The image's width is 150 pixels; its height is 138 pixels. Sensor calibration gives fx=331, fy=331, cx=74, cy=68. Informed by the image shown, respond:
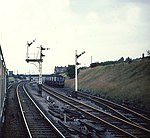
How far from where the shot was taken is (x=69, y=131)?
54.1 ft

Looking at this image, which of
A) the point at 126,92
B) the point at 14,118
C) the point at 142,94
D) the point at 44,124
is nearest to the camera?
the point at 44,124

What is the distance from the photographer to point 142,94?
1259 inches

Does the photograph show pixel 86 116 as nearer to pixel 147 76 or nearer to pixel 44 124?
pixel 44 124

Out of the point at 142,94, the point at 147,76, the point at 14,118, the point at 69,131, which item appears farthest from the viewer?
the point at 147,76

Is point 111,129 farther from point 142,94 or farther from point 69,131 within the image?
point 142,94

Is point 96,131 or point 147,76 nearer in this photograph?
point 96,131

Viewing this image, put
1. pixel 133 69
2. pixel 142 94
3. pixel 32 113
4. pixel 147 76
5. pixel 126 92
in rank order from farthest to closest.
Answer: pixel 133 69 → pixel 147 76 → pixel 126 92 → pixel 142 94 → pixel 32 113

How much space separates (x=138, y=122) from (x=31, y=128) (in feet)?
21.2

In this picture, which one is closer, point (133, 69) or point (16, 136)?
point (16, 136)

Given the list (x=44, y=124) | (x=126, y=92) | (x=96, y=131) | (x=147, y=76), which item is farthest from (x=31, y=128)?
(x=147, y=76)

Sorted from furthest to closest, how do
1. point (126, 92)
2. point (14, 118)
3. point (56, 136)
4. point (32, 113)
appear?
point (126, 92), point (32, 113), point (14, 118), point (56, 136)

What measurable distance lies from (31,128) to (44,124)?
5.29ft

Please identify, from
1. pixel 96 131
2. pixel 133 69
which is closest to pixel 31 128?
pixel 96 131

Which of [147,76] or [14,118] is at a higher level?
[147,76]
